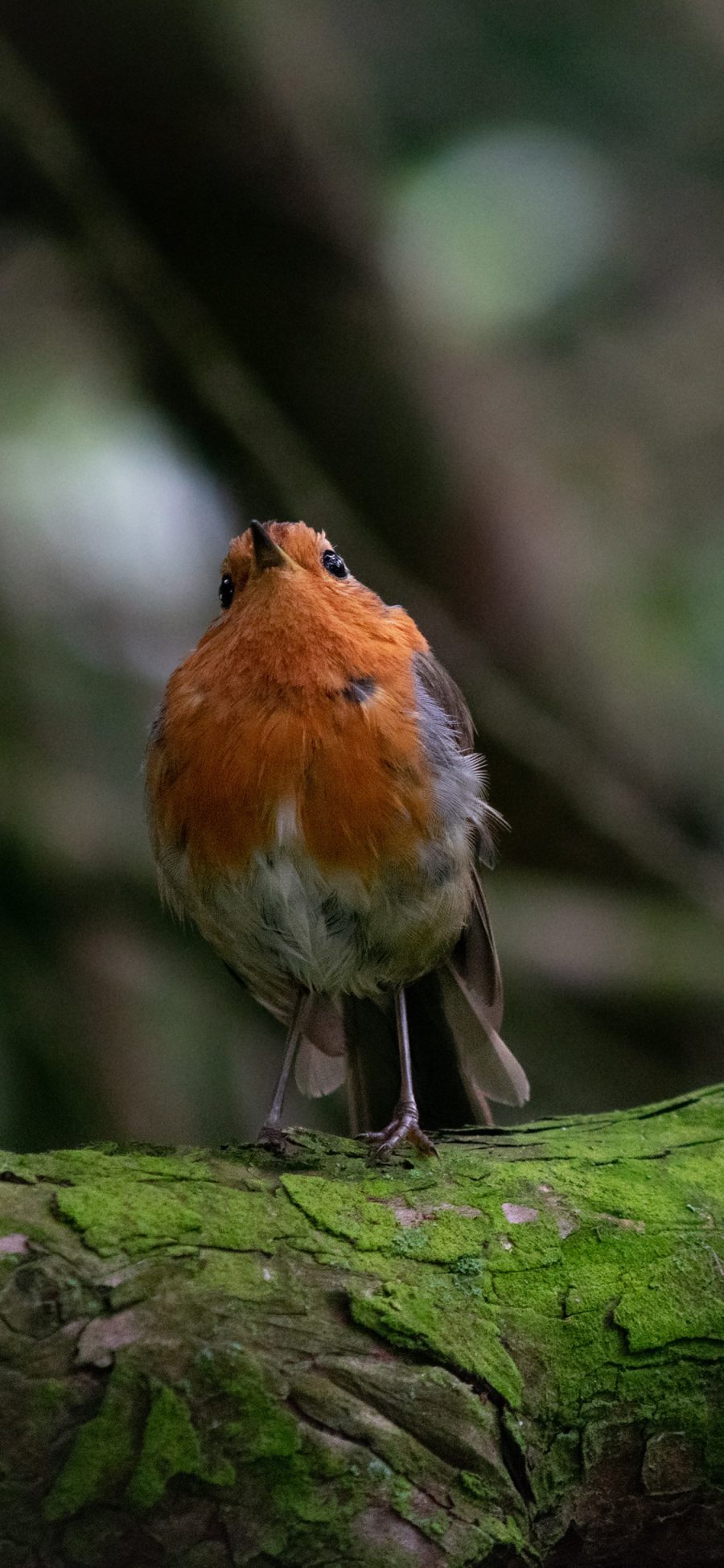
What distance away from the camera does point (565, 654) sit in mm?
5434


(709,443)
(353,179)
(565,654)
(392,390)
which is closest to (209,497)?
(392,390)

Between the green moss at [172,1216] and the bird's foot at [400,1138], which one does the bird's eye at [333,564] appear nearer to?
the bird's foot at [400,1138]

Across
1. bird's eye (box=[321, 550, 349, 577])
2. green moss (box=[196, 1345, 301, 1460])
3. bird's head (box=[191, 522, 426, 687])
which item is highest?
bird's eye (box=[321, 550, 349, 577])

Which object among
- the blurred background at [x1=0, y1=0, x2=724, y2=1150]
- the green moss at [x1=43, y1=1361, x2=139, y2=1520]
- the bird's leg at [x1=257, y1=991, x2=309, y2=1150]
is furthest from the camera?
the blurred background at [x1=0, y1=0, x2=724, y2=1150]

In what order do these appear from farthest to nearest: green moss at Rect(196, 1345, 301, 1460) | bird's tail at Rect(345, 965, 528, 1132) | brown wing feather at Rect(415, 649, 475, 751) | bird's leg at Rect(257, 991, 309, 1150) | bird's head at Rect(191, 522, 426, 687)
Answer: bird's tail at Rect(345, 965, 528, 1132) → brown wing feather at Rect(415, 649, 475, 751) → bird's head at Rect(191, 522, 426, 687) → bird's leg at Rect(257, 991, 309, 1150) → green moss at Rect(196, 1345, 301, 1460)

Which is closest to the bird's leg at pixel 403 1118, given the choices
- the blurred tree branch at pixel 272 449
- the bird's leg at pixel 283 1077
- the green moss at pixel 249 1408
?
A: the bird's leg at pixel 283 1077

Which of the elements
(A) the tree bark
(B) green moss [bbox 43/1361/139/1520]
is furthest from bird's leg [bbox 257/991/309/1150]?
(B) green moss [bbox 43/1361/139/1520]

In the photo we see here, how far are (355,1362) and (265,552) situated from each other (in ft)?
6.36

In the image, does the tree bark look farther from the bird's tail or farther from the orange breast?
the bird's tail

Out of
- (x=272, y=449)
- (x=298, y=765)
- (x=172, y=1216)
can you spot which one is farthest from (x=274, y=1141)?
(x=272, y=449)

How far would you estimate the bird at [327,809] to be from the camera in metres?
3.19

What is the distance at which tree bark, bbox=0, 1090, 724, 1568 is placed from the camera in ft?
6.35

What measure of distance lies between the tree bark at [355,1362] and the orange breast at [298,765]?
71cm

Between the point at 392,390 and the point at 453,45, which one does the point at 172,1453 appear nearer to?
the point at 392,390
